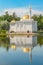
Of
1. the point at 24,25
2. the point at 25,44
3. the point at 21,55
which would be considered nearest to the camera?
the point at 21,55

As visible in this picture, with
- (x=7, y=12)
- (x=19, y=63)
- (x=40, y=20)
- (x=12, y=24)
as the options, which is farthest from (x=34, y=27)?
(x=19, y=63)

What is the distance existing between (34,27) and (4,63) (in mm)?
34346

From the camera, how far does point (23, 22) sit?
42.3 m

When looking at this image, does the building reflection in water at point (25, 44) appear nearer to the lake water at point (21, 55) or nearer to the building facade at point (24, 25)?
the lake water at point (21, 55)

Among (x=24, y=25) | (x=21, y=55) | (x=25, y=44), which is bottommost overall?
(x=24, y=25)

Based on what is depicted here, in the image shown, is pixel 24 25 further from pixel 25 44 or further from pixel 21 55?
pixel 21 55

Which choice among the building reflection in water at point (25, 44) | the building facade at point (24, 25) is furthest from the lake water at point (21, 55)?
the building facade at point (24, 25)

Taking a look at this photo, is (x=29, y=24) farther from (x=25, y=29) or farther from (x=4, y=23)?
(x=4, y=23)

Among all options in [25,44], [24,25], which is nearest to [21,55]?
[25,44]

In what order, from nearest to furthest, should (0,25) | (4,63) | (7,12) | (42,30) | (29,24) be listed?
1. (4,63)
2. (29,24)
3. (0,25)
4. (42,30)
5. (7,12)

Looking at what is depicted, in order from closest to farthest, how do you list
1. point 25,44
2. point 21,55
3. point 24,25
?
point 21,55 → point 25,44 → point 24,25

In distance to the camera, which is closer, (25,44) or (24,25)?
(25,44)

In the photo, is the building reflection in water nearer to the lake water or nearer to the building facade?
the lake water

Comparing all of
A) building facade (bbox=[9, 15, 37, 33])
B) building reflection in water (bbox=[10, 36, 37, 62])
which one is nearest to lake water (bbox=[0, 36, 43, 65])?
building reflection in water (bbox=[10, 36, 37, 62])
